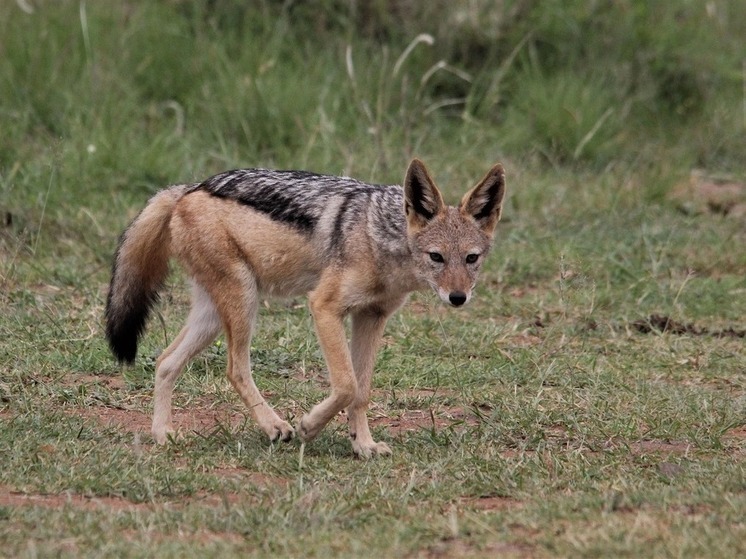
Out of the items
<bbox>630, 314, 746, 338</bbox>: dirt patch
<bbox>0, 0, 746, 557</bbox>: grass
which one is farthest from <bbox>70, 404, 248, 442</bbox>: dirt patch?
<bbox>630, 314, 746, 338</bbox>: dirt patch

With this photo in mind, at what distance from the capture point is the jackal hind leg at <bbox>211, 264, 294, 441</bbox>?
5629 mm

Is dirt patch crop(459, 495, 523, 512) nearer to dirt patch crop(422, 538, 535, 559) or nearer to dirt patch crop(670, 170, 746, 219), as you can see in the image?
dirt patch crop(422, 538, 535, 559)

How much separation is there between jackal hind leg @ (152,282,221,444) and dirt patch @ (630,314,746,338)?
3.06 metres

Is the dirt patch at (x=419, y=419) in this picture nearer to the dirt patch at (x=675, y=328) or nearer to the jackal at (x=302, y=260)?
the jackal at (x=302, y=260)

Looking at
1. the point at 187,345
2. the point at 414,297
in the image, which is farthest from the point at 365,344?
the point at 414,297

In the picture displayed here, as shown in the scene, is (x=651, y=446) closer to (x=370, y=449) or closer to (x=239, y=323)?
(x=370, y=449)

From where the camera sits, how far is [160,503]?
14.9ft

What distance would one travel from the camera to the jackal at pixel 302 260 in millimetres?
5492

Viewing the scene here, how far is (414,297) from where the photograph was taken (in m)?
7.90

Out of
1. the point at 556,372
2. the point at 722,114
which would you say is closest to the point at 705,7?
the point at 722,114

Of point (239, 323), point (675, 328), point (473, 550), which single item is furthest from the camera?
point (675, 328)

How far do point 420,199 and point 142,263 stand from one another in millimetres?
1358

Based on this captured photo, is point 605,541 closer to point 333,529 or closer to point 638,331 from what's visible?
point 333,529

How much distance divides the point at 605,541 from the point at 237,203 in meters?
2.51
